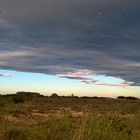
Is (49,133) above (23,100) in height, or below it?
below

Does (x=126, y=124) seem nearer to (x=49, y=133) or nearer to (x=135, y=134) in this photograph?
(x=135, y=134)

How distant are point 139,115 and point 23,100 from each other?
18.2 m

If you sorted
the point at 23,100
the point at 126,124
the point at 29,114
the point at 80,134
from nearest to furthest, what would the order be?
1. the point at 80,134
2. the point at 126,124
3. the point at 29,114
4. the point at 23,100

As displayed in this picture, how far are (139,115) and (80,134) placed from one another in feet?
24.2

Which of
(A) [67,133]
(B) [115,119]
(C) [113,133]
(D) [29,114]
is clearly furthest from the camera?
(D) [29,114]

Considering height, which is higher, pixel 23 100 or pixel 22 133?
pixel 23 100

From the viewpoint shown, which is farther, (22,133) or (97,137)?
(22,133)

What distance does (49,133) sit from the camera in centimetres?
1412

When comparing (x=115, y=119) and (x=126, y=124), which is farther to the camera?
(x=126, y=124)

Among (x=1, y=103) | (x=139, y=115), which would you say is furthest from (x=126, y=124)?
(x=1, y=103)

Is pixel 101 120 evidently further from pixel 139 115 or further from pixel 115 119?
pixel 139 115

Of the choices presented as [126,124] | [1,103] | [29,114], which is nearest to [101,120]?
[126,124]

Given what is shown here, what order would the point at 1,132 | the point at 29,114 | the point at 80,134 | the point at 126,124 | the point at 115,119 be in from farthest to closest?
the point at 29,114, the point at 126,124, the point at 115,119, the point at 1,132, the point at 80,134

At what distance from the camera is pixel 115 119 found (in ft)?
53.7
